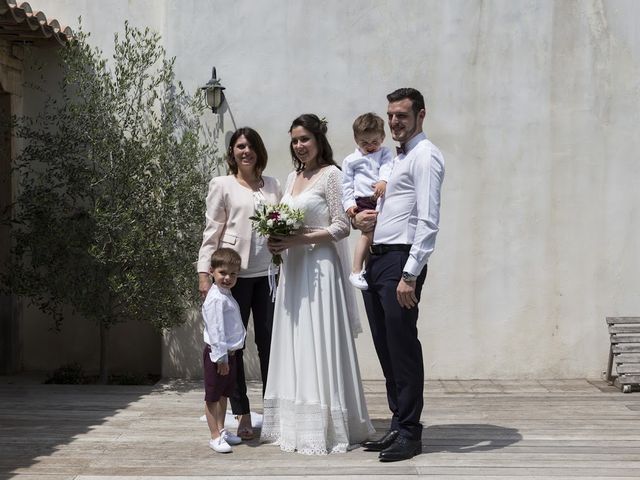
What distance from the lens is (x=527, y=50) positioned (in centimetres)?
800

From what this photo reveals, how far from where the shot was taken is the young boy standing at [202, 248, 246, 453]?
543 centimetres

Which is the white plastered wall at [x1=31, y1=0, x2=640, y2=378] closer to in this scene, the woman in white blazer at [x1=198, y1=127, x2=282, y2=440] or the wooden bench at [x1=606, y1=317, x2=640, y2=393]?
the wooden bench at [x1=606, y1=317, x2=640, y2=393]

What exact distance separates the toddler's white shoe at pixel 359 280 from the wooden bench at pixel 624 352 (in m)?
2.91

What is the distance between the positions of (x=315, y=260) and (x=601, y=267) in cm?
332

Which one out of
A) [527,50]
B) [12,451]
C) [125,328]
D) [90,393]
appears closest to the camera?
[12,451]

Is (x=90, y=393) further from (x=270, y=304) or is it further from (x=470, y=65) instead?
(x=470, y=65)

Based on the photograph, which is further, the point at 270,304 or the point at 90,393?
the point at 90,393

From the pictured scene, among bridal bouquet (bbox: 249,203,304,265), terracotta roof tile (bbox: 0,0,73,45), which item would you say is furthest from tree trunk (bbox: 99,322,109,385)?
bridal bouquet (bbox: 249,203,304,265)

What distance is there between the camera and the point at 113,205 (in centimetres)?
762

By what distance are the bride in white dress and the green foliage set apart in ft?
7.09

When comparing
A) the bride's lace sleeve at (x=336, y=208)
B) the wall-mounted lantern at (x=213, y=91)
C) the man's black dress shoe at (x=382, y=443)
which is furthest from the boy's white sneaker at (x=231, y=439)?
the wall-mounted lantern at (x=213, y=91)

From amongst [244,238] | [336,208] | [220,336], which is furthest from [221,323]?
[336,208]

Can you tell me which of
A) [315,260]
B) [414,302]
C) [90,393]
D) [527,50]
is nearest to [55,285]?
[90,393]

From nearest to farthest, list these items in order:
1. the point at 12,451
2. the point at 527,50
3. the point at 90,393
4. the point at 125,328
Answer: the point at 12,451, the point at 90,393, the point at 527,50, the point at 125,328
